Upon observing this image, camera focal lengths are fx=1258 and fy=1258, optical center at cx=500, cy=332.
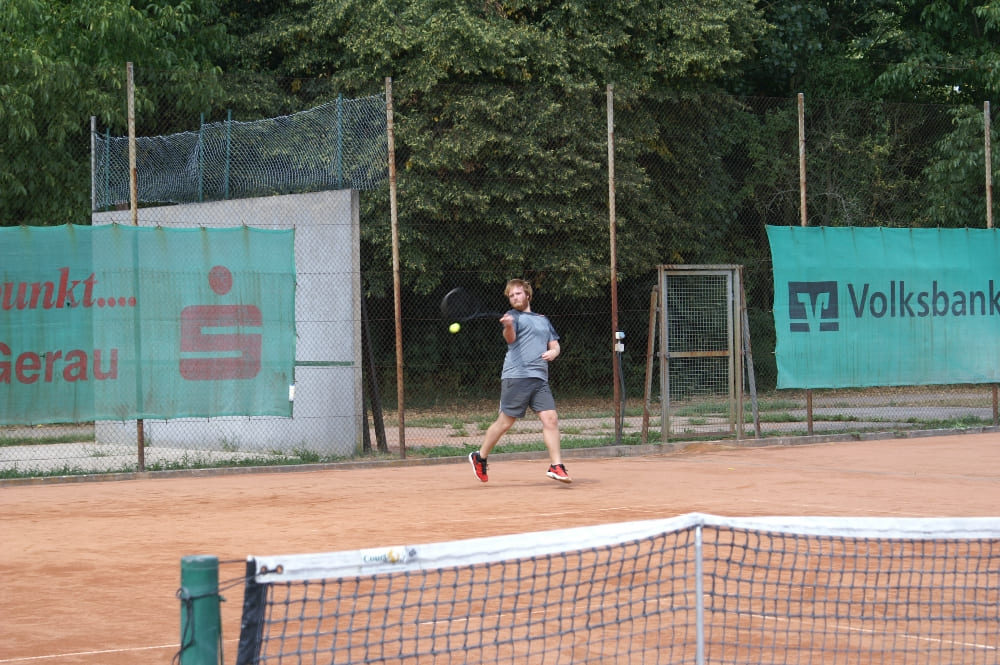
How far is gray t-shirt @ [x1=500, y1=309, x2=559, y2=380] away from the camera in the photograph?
34.6ft

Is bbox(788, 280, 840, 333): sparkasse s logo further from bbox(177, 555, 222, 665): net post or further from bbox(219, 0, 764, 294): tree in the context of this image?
bbox(177, 555, 222, 665): net post

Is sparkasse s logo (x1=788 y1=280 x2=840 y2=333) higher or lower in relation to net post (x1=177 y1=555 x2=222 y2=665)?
higher

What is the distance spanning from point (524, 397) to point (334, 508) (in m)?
2.03

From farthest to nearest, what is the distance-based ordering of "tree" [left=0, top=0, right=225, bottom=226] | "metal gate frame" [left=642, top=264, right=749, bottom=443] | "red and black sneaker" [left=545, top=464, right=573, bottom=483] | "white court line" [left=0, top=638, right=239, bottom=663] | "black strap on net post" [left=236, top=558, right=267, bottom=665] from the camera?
"tree" [left=0, top=0, right=225, bottom=226], "metal gate frame" [left=642, top=264, right=749, bottom=443], "red and black sneaker" [left=545, top=464, right=573, bottom=483], "white court line" [left=0, top=638, right=239, bottom=663], "black strap on net post" [left=236, top=558, right=267, bottom=665]

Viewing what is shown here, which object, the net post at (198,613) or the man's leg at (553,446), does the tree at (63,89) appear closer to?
the man's leg at (553,446)

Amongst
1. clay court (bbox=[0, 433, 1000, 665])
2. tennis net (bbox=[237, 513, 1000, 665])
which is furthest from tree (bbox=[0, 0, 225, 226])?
tennis net (bbox=[237, 513, 1000, 665])

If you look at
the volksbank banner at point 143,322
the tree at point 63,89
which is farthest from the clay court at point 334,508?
the tree at point 63,89

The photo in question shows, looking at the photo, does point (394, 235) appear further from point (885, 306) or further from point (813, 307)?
point (885, 306)

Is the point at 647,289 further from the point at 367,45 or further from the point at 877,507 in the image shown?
the point at 877,507

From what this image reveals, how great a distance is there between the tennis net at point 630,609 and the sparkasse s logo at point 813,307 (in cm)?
738

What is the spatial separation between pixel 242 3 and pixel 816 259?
13607 mm

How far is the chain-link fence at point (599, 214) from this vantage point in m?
18.3

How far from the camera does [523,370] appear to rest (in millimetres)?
10539

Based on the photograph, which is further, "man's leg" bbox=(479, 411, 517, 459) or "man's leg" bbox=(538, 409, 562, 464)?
"man's leg" bbox=(479, 411, 517, 459)
